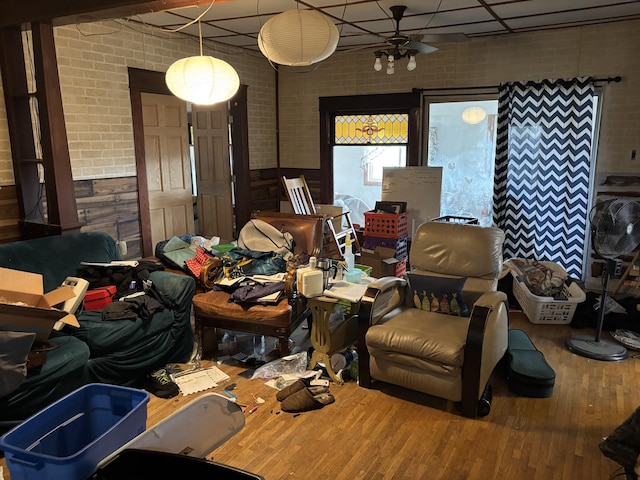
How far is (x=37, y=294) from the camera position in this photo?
9.02 ft

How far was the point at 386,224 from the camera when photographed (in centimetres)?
494

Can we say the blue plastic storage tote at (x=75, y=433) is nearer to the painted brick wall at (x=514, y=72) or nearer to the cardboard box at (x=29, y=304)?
the cardboard box at (x=29, y=304)

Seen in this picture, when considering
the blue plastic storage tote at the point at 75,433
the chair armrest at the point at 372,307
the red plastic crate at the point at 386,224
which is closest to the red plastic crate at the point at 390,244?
the red plastic crate at the point at 386,224

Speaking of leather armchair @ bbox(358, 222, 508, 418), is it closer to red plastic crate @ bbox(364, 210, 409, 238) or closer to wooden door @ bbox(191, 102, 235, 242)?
red plastic crate @ bbox(364, 210, 409, 238)

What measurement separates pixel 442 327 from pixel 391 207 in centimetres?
241

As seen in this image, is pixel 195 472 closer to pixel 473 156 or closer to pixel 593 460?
pixel 593 460

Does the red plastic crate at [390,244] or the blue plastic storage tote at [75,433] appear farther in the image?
the red plastic crate at [390,244]

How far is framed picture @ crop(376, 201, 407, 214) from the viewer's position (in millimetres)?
5063

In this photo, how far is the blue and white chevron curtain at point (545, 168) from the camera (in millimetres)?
4672

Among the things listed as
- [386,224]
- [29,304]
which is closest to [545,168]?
[386,224]

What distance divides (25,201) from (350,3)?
2891mm

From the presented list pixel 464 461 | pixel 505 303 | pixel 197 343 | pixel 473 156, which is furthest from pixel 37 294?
pixel 473 156

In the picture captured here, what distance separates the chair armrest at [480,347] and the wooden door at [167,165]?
342 centimetres

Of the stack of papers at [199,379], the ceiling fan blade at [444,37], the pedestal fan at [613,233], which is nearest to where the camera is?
the stack of papers at [199,379]
